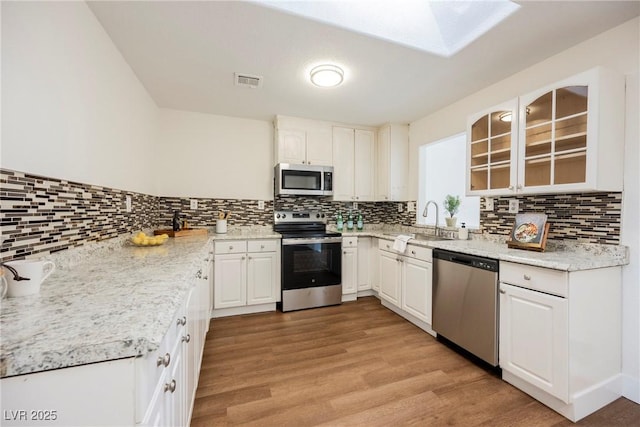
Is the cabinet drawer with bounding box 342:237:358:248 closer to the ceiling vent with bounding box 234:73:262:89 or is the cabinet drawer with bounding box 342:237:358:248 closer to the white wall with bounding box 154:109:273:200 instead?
the white wall with bounding box 154:109:273:200

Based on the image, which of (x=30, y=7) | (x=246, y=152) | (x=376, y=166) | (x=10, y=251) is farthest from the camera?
(x=376, y=166)

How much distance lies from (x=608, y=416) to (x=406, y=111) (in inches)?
117

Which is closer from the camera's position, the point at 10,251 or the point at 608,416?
the point at 10,251

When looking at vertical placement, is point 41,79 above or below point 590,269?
above

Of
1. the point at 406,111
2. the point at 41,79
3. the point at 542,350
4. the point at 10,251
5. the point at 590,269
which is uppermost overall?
the point at 406,111

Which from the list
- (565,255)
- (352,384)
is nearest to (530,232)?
(565,255)

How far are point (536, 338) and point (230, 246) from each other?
262cm

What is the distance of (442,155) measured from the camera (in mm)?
3316

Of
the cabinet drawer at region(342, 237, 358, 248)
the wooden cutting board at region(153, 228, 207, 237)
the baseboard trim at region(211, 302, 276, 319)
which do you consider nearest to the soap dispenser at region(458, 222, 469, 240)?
the cabinet drawer at region(342, 237, 358, 248)

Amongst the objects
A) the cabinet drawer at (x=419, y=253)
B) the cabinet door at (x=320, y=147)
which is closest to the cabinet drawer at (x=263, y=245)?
the cabinet door at (x=320, y=147)

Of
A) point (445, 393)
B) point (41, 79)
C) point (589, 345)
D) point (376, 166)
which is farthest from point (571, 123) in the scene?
point (41, 79)

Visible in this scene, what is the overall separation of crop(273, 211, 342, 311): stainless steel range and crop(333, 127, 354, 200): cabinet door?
713mm

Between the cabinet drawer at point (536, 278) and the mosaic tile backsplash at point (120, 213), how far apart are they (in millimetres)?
608

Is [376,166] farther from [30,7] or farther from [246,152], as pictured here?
[30,7]
